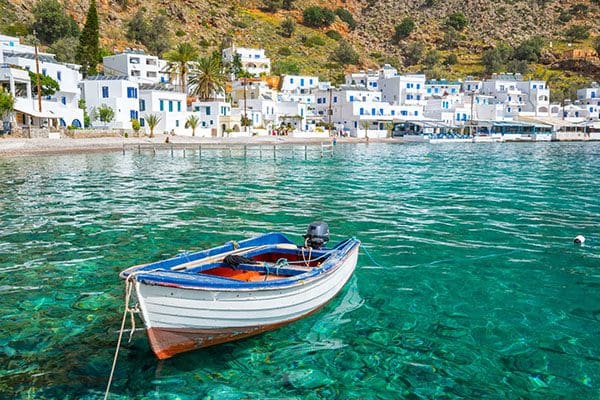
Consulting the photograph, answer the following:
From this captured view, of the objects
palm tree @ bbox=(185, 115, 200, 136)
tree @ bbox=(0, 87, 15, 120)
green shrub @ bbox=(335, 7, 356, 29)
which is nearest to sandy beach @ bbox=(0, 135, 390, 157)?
tree @ bbox=(0, 87, 15, 120)

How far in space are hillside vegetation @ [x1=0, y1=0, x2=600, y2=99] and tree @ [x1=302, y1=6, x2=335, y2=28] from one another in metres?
0.35

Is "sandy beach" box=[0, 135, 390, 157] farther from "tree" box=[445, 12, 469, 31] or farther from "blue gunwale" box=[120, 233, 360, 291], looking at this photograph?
"tree" box=[445, 12, 469, 31]

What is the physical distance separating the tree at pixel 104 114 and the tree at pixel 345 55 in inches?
3937

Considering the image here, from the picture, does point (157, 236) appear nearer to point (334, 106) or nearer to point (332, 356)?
point (332, 356)

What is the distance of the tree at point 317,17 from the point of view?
179250 mm

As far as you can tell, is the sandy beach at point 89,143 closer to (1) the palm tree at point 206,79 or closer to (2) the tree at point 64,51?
(1) the palm tree at point 206,79

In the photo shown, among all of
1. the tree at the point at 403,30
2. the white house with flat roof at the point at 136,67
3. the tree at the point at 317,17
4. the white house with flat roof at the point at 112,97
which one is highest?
the tree at the point at 317,17

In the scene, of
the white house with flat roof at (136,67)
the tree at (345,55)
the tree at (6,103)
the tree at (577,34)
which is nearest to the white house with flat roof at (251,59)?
the white house with flat roof at (136,67)

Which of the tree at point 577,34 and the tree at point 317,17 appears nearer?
the tree at point 577,34

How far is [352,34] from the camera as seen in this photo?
7392 inches

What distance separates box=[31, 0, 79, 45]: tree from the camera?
111981 millimetres

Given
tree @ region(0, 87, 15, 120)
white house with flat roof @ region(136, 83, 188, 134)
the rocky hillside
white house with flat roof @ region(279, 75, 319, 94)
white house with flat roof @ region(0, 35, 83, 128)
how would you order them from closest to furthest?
tree @ region(0, 87, 15, 120)
white house with flat roof @ region(0, 35, 83, 128)
white house with flat roof @ region(136, 83, 188, 134)
white house with flat roof @ region(279, 75, 319, 94)
the rocky hillside

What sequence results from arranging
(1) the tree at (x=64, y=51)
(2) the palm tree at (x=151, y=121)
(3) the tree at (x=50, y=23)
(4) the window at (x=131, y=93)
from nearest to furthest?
(2) the palm tree at (x=151, y=121), (4) the window at (x=131, y=93), (1) the tree at (x=64, y=51), (3) the tree at (x=50, y=23)

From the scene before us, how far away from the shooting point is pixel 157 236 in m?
18.5
